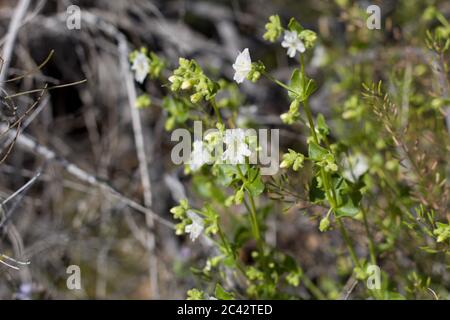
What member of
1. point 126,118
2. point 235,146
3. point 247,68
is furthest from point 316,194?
point 126,118

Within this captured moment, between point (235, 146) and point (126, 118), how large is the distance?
184 centimetres

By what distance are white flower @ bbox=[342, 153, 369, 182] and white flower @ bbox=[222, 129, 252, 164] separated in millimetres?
421

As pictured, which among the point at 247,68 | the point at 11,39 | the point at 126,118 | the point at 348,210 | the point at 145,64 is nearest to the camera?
the point at 247,68

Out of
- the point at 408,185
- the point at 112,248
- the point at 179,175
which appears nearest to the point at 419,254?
the point at 408,185

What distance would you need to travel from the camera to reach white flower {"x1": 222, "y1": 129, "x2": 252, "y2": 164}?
4.75 feet

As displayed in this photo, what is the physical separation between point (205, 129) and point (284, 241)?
121 centimetres

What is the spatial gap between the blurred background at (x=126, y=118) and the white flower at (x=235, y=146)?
75 cm

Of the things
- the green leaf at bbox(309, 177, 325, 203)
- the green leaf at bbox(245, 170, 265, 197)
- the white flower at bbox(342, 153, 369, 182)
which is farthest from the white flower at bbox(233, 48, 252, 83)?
the white flower at bbox(342, 153, 369, 182)

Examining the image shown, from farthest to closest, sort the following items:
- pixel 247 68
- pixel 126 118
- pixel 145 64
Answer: pixel 126 118, pixel 145 64, pixel 247 68

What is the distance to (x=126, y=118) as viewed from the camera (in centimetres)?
320

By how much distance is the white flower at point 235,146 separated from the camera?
4.75ft

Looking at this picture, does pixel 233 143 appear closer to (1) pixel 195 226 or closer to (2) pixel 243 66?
(2) pixel 243 66

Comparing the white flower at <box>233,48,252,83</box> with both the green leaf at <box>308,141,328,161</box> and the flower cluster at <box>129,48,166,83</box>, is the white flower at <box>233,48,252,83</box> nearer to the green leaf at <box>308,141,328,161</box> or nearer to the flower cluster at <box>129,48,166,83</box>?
the green leaf at <box>308,141,328,161</box>
